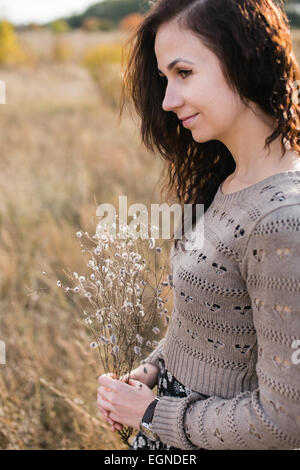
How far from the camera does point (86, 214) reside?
15.6ft

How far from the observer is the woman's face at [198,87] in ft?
4.03

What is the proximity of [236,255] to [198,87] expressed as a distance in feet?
1.54

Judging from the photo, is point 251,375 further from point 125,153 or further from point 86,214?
point 125,153

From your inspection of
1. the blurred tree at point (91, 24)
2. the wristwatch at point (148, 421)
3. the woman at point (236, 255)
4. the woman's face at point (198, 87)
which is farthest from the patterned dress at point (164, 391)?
the blurred tree at point (91, 24)

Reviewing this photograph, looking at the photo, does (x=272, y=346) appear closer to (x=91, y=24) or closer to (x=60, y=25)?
(x=91, y=24)

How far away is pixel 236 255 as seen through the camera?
3.73 feet

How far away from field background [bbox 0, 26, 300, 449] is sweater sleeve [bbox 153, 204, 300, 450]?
2.18ft

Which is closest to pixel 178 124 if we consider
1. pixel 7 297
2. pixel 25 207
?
pixel 7 297

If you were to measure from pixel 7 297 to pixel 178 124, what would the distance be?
2702mm

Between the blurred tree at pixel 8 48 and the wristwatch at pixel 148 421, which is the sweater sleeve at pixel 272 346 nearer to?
the wristwatch at pixel 148 421

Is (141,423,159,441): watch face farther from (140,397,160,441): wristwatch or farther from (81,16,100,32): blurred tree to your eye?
(81,16,100,32): blurred tree

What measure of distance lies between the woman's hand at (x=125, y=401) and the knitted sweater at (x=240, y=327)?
0.07 meters

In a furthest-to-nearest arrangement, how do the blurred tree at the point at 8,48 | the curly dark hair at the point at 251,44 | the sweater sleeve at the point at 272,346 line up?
the blurred tree at the point at 8,48
the curly dark hair at the point at 251,44
the sweater sleeve at the point at 272,346

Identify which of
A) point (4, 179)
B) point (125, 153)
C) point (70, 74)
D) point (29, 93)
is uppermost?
point (70, 74)
